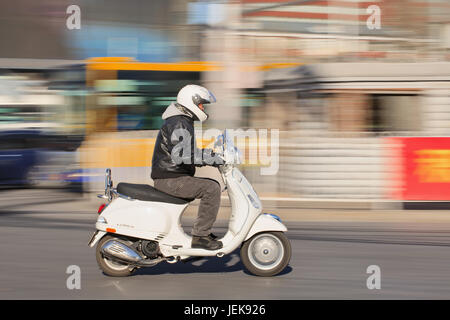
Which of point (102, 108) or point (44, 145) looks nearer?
point (102, 108)

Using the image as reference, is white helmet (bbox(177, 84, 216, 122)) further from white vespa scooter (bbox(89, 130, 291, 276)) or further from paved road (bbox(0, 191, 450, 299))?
Result: paved road (bbox(0, 191, 450, 299))

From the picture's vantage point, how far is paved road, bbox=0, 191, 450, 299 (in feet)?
20.6

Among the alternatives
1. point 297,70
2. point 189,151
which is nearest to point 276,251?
point 189,151

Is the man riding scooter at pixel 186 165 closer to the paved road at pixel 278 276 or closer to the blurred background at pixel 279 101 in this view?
the paved road at pixel 278 276

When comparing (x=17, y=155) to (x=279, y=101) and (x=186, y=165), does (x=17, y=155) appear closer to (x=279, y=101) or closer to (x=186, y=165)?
(x=279, y=101)

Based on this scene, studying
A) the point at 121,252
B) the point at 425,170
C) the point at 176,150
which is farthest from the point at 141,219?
the point at 425,170

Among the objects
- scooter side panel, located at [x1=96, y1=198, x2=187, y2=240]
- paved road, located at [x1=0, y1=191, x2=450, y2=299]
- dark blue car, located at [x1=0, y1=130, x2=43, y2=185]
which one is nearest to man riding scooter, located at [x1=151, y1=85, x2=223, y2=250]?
scooter side panel, located at [x1=96, y1=198, x2=187, y2=240]

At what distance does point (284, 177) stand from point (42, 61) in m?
8.15

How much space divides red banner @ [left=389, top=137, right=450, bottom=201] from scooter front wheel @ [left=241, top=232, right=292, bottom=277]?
6583mm

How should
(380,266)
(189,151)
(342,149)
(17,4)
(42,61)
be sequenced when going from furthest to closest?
(17,4) → (42,61) → (342,149) → (380,266) → (189,151)

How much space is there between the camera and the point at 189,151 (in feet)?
21.6
